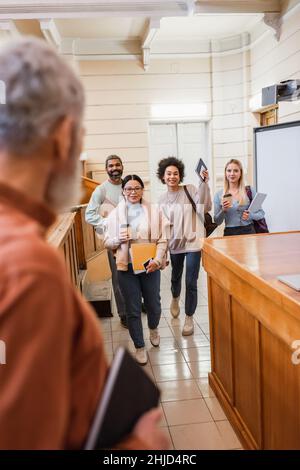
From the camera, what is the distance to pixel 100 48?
25.0 ft

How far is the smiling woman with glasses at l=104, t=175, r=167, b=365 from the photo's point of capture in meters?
3.36

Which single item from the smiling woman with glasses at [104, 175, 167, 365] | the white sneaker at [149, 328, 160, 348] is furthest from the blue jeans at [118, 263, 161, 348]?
the white sneaker at [149, 328, 160, 348]

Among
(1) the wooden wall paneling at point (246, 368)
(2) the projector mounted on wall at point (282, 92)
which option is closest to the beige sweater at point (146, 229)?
(1) the wooden wall paneling at point (246, 368)

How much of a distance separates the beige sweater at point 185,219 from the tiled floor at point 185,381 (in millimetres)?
831

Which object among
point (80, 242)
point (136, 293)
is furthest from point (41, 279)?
point (80, 242)

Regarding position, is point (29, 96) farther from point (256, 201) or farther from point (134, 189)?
point (256, 201)

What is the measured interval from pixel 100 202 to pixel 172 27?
4.29 m

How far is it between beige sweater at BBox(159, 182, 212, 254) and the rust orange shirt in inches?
124

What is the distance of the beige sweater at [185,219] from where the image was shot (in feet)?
12.7

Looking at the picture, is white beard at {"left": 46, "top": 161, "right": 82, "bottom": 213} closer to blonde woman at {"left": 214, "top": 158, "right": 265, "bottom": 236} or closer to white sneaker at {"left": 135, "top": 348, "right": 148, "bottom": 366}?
white sneaker at {"left": 135, "top": 348, "right": 148, "bottom": 366}

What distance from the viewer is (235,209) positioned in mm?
4055

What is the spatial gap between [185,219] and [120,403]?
122 inches

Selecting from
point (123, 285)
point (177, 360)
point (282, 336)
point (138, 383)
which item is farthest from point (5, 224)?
point (177, 360)

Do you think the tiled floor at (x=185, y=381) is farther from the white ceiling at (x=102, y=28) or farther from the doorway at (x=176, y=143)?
the white ceiling at (x=102, y=28)
